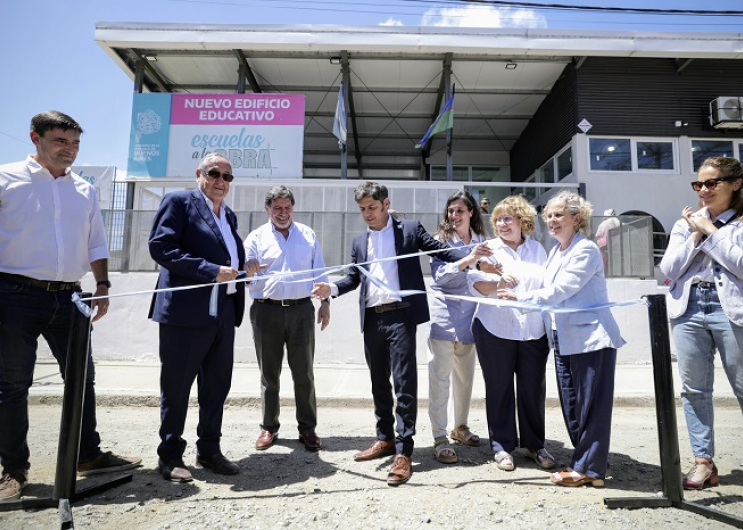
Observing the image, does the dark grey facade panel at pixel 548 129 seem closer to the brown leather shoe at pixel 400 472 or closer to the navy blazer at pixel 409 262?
the navy blazer at pixel 409 262

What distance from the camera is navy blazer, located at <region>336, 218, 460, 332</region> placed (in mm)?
3510

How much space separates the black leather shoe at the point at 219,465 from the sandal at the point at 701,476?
3007mm

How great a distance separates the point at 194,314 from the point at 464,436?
2443mm

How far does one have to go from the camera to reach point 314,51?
12.5 meters

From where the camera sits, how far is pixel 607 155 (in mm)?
12906

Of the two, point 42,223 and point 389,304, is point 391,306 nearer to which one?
point 389,304

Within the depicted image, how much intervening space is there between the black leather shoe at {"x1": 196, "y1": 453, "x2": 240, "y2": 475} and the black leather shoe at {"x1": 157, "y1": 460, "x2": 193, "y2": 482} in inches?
6.9

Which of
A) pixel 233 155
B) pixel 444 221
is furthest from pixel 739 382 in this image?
pixel 233 155

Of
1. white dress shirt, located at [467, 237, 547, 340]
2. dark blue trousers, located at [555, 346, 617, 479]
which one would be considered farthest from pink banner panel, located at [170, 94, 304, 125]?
dark blue trousers, located at [555, 346, 617, 479]

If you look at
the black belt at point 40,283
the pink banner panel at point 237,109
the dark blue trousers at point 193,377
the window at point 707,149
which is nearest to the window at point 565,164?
the window at point 707,149

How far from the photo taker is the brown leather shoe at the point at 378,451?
3462 mm

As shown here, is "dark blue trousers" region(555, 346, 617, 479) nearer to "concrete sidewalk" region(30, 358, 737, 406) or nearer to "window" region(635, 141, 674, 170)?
"concrete sidewalk" region(30, 358, 737, 406)

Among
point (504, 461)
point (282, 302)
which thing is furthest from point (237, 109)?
point (504, 461)

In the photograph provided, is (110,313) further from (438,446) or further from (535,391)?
(535,391)
